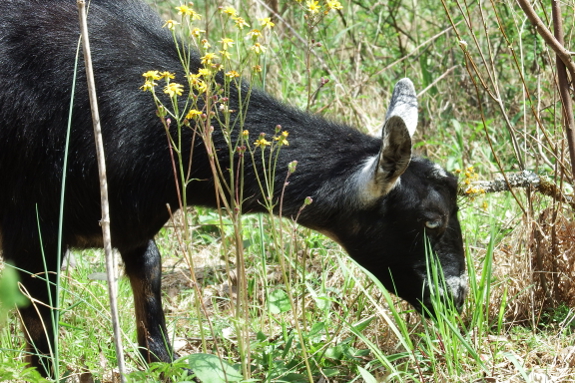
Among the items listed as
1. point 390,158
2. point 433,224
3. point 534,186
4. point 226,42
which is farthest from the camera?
point 534,186

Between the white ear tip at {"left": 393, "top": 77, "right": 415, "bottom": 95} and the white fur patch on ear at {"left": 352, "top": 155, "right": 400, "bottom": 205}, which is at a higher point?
the white ear tip at {"left": 393, "top": 77, "right": 415, "bottom": 95}

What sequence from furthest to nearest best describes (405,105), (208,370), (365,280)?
(365,280), (405,105), (208,370)

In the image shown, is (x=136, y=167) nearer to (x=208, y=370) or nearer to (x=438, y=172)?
(x=208, y=370)

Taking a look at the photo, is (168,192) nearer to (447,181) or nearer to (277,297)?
(277,297)

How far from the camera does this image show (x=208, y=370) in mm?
2826

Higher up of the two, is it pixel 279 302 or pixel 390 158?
pixel 390 158

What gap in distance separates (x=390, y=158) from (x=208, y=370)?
4.15 feet

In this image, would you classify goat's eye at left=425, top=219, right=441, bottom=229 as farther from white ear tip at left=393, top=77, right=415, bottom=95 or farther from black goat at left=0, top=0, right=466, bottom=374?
white ear tip at left=393, top=77, right=415, bottom=95

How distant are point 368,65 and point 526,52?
142cm

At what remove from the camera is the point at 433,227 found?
3695 millimetres

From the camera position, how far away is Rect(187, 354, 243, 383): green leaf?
9.17 ft

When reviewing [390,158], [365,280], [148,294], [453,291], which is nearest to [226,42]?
[390,158]

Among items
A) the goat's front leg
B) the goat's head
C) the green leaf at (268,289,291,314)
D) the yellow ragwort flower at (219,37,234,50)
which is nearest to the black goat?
the goat's head

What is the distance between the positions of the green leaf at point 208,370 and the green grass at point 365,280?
0.02 metres
